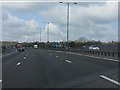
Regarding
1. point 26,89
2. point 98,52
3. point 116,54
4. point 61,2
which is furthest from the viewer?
point 61,2

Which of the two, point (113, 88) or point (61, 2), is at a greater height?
point (61, 2)

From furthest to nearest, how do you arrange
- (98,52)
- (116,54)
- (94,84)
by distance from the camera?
1. (98,52)
2. (116,54)
3. (94,84)

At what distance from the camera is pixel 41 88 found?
13258mm

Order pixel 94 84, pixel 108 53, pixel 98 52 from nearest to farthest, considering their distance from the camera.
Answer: pixel 94 84 < pixel 108 53 < pixel 98 52

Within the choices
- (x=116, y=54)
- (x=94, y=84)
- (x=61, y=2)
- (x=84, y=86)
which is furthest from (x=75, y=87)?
(x=61, y=2)

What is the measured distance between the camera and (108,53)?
4925cm

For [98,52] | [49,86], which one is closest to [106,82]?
[49,86]

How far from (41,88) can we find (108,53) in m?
36.8

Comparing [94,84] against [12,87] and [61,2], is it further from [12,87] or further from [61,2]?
[61,2]

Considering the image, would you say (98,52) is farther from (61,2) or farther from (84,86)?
(84,86)

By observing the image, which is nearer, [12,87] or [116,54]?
[12,87]

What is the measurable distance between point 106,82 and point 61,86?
2.49 meters

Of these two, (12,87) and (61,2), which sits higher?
(61,2)

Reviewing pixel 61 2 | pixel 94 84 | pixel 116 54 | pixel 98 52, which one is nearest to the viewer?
pixel 94 84
